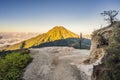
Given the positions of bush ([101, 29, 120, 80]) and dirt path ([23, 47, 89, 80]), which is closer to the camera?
bush ([101, 29, 120, 80])

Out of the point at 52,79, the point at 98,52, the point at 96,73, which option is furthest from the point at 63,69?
the point at 96,73

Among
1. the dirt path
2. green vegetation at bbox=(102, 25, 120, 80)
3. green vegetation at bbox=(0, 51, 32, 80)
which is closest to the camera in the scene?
green vegetation at bbox=(102, 25, 120, 80)

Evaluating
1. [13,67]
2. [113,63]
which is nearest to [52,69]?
[13,67]

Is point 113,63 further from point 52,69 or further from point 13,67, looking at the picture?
point 13,67

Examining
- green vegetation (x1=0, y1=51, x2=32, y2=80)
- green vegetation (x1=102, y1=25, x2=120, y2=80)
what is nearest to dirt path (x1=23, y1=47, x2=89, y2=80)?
green vegetation (x1=0, y1=51, x2=32, y2=80)

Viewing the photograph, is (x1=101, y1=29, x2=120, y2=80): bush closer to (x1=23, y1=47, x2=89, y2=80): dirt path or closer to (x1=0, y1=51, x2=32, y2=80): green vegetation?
(x1=23, y1=47, x2=89, y2=80): dirt path

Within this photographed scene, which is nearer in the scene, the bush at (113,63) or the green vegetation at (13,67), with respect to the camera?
the bush at (113,63)

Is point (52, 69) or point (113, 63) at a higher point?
point (113, 63)

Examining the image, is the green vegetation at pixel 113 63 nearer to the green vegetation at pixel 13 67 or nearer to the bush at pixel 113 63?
the bush at pixel 113 63

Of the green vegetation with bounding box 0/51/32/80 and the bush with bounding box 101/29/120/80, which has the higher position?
the bush with bounding box 101/29/120/80

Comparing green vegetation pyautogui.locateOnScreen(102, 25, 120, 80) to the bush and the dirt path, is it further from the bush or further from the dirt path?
the dirt path

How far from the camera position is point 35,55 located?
Result: 47.8m

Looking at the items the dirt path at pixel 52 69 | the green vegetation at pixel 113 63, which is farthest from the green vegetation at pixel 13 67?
the green vegetation at pixel 113 63

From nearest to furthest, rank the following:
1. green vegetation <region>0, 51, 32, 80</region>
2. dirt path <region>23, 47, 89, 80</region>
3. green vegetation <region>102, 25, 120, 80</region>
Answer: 1. green vegetation <region>102, 25, 120, 80</region>
2. dirt path <region>23, 47, 89, 80</region>
3. green vegetation <region>0, 51, 32, 80</region>
